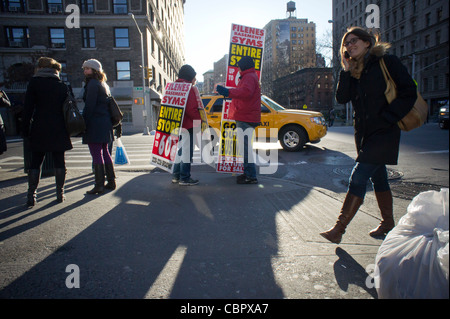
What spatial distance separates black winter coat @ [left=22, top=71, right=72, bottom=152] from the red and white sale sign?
1677 mm

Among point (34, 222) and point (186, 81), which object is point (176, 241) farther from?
point (186, 81)

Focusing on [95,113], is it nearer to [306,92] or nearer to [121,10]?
[121,10]

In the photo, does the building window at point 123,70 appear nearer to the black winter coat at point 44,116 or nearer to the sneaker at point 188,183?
the sneaker at point 188,183

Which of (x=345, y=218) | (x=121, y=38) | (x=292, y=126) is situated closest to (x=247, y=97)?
(x=345, y=218)

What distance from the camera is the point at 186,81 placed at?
4.99 metres

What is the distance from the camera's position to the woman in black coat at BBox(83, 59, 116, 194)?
4285mm

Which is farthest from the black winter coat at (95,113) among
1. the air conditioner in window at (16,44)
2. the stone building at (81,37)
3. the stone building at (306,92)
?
the stone building at (306,92)

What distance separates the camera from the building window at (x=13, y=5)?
30.7 meters

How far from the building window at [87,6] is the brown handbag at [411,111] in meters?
35.7

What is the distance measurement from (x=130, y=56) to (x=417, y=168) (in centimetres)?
3082

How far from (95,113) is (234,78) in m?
2.85

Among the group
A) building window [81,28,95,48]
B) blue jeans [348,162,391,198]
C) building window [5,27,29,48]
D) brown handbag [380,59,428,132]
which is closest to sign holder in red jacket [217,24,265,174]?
blue jeans [348,162,391,198]
